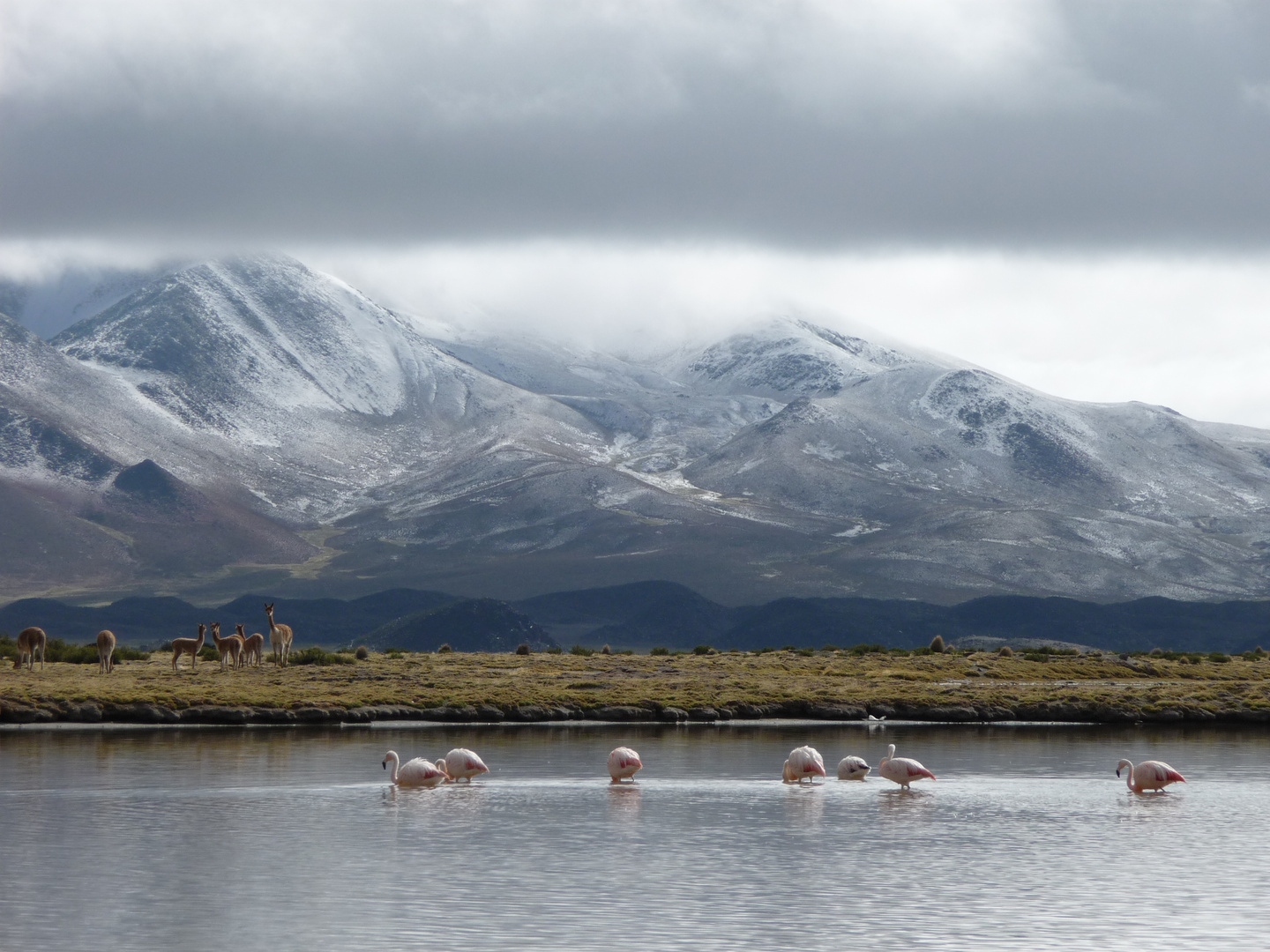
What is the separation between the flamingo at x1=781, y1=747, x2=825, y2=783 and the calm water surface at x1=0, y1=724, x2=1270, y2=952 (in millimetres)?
515

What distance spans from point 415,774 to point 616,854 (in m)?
9.44

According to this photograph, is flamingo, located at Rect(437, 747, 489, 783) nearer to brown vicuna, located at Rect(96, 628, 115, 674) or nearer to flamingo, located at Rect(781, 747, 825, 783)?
flamingo, located at Rect(781, 747, 825, 783)

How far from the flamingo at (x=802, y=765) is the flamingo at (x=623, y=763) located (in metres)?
3.21

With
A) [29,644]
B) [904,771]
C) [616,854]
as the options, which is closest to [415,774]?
[616,854]

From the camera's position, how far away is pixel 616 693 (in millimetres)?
63031

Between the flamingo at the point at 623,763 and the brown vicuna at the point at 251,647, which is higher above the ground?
the brown vicuna at the point at 251,647

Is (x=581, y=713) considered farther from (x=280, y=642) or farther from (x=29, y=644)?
(x=29, y=644)

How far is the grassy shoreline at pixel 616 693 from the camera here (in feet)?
182

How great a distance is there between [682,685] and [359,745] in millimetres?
22016

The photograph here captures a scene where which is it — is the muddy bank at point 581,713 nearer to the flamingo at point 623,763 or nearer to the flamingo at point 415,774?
the flamingo at point 415,774

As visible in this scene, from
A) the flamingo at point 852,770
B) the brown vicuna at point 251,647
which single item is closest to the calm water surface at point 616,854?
the flamingo at point 852,770

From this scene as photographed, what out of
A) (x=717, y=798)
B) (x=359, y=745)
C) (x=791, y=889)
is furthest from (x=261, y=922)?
(x=359, y=745)

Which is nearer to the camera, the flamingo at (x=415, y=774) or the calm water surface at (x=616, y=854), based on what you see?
the calm water surface at (x=616, y=854)

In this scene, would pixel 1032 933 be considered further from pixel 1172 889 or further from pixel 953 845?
pixel 953 845
